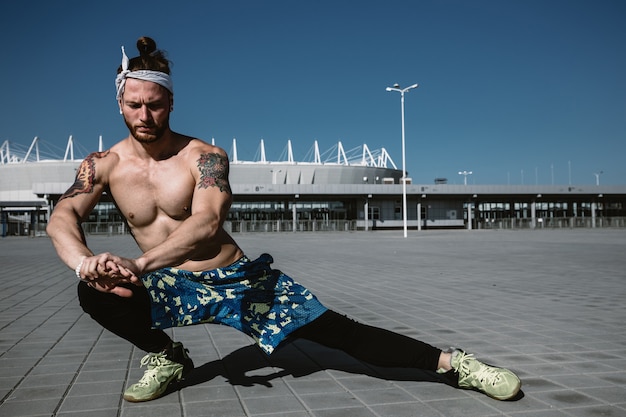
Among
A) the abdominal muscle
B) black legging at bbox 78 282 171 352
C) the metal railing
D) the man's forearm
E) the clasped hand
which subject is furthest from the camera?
the metal railing

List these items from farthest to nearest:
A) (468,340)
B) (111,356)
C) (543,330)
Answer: (543,330) < (468,340) < (111,356)

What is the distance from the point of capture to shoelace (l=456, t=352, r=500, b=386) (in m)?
2.98

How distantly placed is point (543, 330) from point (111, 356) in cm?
371

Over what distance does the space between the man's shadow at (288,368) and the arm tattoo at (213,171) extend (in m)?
1.00

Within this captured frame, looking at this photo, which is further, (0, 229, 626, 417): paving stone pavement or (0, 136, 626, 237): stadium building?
(0, 136, 626, 237): stadium building

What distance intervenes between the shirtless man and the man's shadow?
184 mm

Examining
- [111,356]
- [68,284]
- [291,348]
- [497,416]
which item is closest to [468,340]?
[291,348]

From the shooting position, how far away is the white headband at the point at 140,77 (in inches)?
110

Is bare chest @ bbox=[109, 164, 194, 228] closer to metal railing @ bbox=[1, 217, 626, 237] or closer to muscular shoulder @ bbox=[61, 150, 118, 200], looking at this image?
muscular shoulder @ bbox=[61, 150, 118, 200]

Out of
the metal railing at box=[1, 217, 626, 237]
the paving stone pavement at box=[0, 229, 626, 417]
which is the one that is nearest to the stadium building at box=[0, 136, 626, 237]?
the metal railing at box=[1, 217, 626, 237]

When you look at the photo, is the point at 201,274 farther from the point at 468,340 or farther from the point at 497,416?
the point at 468,340

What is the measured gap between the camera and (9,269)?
12.2 meters

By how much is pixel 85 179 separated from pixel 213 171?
743 millimetres

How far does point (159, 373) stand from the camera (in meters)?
3.13
